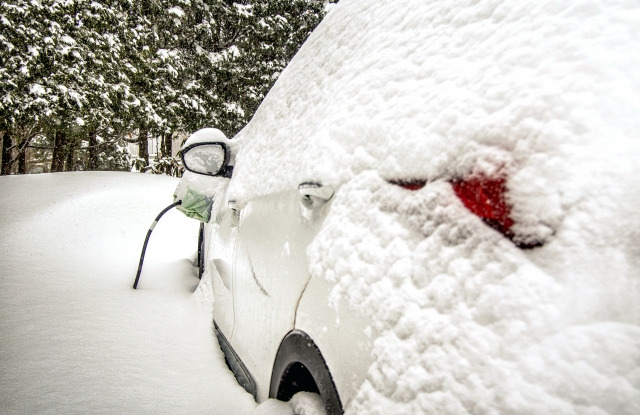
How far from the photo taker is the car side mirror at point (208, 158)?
2.22 meters

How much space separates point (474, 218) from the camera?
57 cm

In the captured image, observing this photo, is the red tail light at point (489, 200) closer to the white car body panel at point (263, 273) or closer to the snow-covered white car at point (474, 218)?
the snow-covered white car at point (474, 218)

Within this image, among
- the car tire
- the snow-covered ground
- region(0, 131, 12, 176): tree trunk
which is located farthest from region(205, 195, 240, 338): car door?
region(0, 131, 12, 176): tree trunk

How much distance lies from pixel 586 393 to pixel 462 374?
16cm

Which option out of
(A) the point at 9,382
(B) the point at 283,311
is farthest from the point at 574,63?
(A) the point at 9,382

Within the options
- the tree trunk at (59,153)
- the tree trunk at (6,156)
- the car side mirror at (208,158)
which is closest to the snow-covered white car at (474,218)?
the car side mirror at (208,158)

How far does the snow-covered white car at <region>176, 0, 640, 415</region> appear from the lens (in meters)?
0.44

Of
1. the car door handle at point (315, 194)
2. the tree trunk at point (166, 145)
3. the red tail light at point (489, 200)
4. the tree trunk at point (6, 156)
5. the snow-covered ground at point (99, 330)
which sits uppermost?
the tree trunk at point (166, 145)

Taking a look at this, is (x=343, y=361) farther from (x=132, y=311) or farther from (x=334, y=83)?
(x=132, y=311)

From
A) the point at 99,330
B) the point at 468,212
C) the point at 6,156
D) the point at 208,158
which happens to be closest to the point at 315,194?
the point at 468,212

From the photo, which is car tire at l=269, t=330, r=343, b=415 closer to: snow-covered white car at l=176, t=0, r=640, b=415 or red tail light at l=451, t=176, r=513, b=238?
snow-covered white car at l=176, t=0, r=640, b=415

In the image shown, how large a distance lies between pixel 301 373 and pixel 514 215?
0.85 m

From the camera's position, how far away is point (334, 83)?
113 cm

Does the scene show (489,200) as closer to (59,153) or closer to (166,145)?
(59,153)
